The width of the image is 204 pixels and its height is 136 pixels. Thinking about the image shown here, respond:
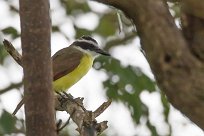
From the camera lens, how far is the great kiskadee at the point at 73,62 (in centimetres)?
529

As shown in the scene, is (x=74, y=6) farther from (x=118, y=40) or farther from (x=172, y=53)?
(x=172, y=53)

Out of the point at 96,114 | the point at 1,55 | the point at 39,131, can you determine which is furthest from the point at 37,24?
the point at 1,55

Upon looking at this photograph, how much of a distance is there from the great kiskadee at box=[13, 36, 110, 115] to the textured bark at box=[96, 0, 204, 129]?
3.78 metres

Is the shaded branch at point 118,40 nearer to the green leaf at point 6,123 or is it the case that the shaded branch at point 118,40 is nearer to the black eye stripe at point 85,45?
the black eye stripe at point 85,45

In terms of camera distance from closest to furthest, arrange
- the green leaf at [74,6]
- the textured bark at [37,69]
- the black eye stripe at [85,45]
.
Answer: the textured bark at [37,69] → the green leaf at [74,6] → the black eye stripe at [85,45]

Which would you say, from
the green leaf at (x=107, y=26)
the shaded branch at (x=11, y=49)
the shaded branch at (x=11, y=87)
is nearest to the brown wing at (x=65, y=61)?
the green leaf at (x=107, y=26)

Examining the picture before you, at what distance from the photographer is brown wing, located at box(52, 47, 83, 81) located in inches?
212

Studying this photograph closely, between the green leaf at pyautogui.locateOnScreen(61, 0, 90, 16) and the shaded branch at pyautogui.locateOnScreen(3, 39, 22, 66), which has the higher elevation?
the shaded branch at pyautogui.locateOnScreen(3, 39, 22, 66)

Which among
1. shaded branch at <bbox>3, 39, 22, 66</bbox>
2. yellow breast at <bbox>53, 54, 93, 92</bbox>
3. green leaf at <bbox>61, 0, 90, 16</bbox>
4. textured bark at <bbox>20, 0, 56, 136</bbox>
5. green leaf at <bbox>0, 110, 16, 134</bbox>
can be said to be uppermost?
textured bark at <bbox>20, 0, 56, 136</bbox>

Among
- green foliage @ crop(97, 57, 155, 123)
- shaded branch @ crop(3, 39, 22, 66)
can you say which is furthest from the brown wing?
shaded branch @ crop(3, 39, 22, 66)

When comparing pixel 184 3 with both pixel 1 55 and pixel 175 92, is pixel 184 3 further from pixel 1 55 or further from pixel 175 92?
pixel 1 55

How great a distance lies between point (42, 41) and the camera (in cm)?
203

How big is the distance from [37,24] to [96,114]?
80 centimetres

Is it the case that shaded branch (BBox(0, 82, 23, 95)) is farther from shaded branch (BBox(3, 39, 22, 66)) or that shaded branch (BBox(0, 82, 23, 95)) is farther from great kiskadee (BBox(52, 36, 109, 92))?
shaded branch (BBox(3, 39, 22, 66))
